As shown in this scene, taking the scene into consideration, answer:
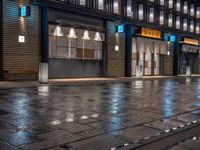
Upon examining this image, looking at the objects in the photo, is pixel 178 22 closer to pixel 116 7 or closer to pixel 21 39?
pixel 116 7

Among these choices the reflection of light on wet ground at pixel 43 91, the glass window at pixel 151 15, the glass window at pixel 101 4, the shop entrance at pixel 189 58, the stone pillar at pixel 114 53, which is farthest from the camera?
the shop entrance at pixel 189 58

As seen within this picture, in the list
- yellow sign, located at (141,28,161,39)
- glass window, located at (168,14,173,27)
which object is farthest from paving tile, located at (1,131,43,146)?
glass window, located at (168,14,173,27)

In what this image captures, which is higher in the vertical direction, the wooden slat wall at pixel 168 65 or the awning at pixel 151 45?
the awning at pixel 151 45

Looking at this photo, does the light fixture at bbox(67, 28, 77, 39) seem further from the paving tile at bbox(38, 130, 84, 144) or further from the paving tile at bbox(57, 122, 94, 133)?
the paving tile at bbox(38, 130, 84, 144)

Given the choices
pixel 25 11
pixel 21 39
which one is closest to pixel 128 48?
pixel 21 39

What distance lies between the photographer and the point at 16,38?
2116 cm

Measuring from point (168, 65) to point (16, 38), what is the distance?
22.8 metres

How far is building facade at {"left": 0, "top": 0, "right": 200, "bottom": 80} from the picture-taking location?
69.3 feet

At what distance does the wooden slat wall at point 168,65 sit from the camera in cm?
3800

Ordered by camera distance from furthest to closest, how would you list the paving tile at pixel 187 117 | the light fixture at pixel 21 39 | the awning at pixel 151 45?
the awning at pixel 151 45 → the light fixture at pixel 21 39 → the paving tile at pixel 187 117

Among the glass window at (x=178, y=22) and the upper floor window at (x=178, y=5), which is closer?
the glass window at (x=178, y=22)

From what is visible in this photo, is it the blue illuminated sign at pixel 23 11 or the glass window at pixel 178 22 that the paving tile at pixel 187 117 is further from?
the glass window at pixel 178 22

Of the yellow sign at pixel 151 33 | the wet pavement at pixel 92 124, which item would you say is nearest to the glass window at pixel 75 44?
the yellow sign at pixel 151 33

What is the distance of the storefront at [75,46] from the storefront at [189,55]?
1715cm
